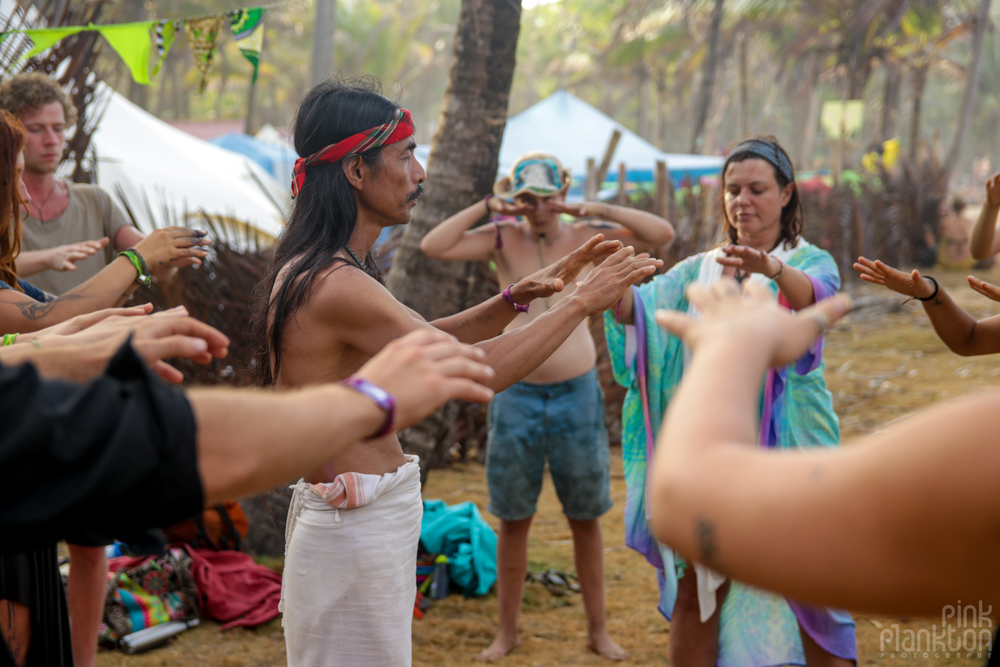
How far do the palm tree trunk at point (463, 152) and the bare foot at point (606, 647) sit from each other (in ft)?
5.22

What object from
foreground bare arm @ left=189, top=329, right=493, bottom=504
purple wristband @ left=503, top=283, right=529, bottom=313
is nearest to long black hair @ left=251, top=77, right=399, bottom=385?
purple wristband @ left=503, top=283, right=529, bottom=313

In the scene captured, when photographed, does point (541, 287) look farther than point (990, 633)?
No

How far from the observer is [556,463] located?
3883mm

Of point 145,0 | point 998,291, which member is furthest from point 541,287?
point 145,0

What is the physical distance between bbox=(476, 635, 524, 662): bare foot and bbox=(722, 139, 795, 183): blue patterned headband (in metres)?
2.34

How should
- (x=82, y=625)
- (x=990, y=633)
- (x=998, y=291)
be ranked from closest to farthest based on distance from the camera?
(x=998, y=291), (x=82, y=625), (x=990, y=633)

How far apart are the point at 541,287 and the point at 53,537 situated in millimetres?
1673

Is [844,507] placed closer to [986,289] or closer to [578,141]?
[986,289]

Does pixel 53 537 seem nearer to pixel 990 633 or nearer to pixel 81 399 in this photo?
pixel 81 399

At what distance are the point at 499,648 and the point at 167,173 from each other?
837 cm

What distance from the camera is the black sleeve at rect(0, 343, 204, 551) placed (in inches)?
39.4

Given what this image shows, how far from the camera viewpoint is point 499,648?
12.3 ft

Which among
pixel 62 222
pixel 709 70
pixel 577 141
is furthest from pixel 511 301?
pixel 709 70

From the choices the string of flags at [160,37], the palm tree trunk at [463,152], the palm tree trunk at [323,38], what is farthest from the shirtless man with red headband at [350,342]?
the palm tree trunk at [323,38]
